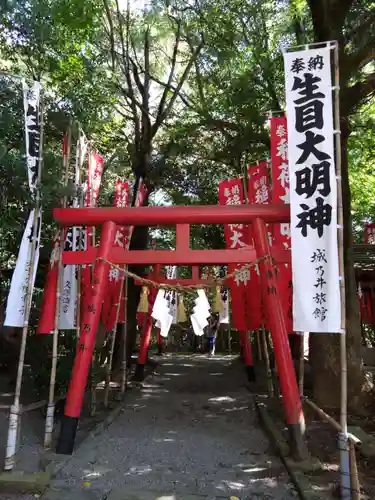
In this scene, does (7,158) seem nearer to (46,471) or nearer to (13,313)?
(13,313)

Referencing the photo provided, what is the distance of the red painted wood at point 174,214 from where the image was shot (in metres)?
6.57

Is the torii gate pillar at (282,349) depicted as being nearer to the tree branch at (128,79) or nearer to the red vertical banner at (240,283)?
the red vertical banner at (240,283)

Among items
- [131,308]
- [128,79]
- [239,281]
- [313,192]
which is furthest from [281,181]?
[128,79]

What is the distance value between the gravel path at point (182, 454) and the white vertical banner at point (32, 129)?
3.79 meters

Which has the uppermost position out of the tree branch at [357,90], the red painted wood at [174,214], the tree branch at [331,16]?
the tree branch at [331,16]

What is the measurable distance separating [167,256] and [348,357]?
14.4 feet

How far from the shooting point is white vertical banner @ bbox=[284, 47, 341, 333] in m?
5.22

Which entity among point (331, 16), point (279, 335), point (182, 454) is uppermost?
point (331, 16)

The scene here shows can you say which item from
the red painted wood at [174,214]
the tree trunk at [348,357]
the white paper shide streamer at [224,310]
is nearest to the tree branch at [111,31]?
the tree trunk at [348,357]

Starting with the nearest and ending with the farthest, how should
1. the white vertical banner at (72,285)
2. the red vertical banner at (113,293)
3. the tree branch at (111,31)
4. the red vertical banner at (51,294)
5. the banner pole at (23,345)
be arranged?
the banner pole at (23,345) < the red vertical banner at (51,294) < the white vertical banner at (72,285) < the red vertical banner at (113,293) < the tree branch at (111,31)

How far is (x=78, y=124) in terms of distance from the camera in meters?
7.39

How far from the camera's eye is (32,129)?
6.03 m

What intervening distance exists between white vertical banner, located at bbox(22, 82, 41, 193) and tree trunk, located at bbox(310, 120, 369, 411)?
18.9 ft

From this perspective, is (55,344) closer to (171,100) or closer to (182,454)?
(182,454)
